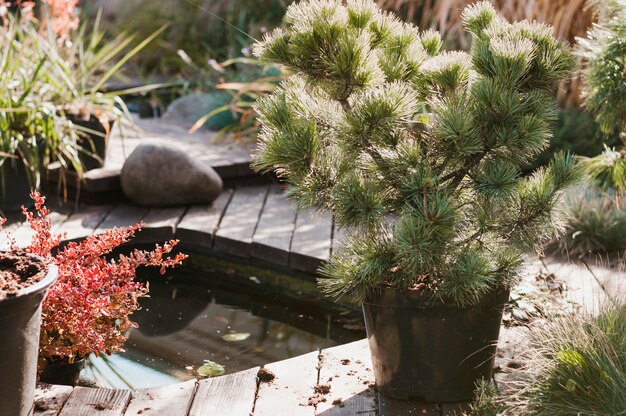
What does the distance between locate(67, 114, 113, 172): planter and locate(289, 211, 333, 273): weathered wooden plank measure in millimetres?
1311

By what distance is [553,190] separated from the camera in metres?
2.64

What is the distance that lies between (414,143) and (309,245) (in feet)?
6.19

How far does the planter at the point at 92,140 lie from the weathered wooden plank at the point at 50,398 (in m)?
2.48

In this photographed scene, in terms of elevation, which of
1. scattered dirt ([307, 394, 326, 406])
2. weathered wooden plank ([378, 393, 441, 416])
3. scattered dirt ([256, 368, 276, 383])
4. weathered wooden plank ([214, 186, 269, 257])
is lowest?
weathered wooden plank ([214, 186, 269, 257])

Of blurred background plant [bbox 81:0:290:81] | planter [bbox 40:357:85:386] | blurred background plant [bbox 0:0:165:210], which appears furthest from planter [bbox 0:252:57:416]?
blurred background plant [bbox 81:0:290:81]

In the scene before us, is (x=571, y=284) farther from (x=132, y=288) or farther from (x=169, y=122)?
(x=169, y=122)

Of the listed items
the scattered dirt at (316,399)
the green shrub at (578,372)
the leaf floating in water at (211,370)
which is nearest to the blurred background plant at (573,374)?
the green shrub at (578,372)

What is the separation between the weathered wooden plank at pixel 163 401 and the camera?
9.16ft

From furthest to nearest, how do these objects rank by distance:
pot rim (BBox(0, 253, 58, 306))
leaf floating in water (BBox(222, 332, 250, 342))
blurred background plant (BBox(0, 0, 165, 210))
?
1. blurred background plant (BBox(0, 0, 165, 210))
2. leaf floating in water (BBox(222, 332, 250, 342))
3. pot rim (BBox(0, 253, 58, 306))

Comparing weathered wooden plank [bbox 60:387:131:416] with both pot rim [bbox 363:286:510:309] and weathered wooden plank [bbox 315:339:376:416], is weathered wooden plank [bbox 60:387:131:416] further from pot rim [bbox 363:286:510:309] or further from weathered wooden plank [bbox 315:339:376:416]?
pot rim [bbox 363:286:510:309]

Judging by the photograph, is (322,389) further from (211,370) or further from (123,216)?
(123,216)

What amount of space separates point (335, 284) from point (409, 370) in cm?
35

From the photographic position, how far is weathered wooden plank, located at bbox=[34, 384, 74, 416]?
2.75 meters

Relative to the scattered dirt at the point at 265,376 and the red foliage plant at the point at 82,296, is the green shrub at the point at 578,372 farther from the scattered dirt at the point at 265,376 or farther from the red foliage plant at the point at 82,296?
the red foliage plant at the point at 82,296
